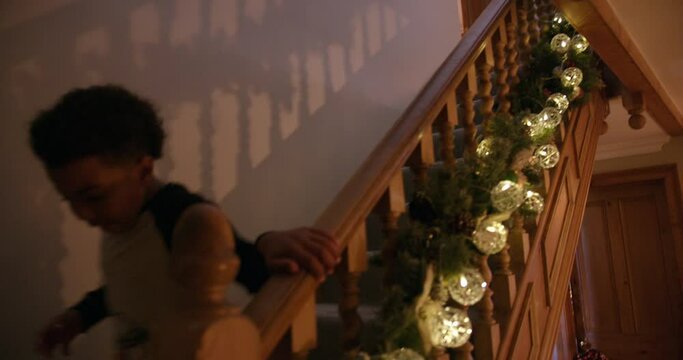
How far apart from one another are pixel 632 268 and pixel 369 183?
4.02m

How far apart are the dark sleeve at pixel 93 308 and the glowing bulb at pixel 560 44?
6.35 feet

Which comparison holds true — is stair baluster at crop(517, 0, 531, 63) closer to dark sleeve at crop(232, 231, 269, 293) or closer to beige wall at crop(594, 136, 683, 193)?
dark sleeve at crop(232, 231, 269, 293)

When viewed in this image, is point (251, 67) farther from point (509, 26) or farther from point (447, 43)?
point (447, 43)

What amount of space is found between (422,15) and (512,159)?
6.94 feet

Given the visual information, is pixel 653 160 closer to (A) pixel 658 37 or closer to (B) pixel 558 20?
(A) pixel 658 37

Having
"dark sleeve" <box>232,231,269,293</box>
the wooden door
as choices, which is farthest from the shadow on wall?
the wooden door

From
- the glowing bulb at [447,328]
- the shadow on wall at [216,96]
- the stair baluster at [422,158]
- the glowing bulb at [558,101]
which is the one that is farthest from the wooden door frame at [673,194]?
the glowing bulb at [447,328]

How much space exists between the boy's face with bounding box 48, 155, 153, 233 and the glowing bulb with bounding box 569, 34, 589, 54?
6.39 ft

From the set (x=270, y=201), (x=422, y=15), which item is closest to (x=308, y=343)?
(x=270, y=201)

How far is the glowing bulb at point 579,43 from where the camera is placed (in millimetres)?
2254

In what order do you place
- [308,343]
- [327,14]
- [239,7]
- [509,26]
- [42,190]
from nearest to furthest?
1. [308,343]
2. [42,190]
3. [509,26]
4. [239,7]
5. [327,14]

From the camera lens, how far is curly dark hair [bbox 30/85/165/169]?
2.92 ft

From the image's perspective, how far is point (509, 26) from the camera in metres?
2.03

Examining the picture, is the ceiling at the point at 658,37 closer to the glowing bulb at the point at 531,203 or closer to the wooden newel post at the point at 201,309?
the glowing bulb at the point at 531,203
